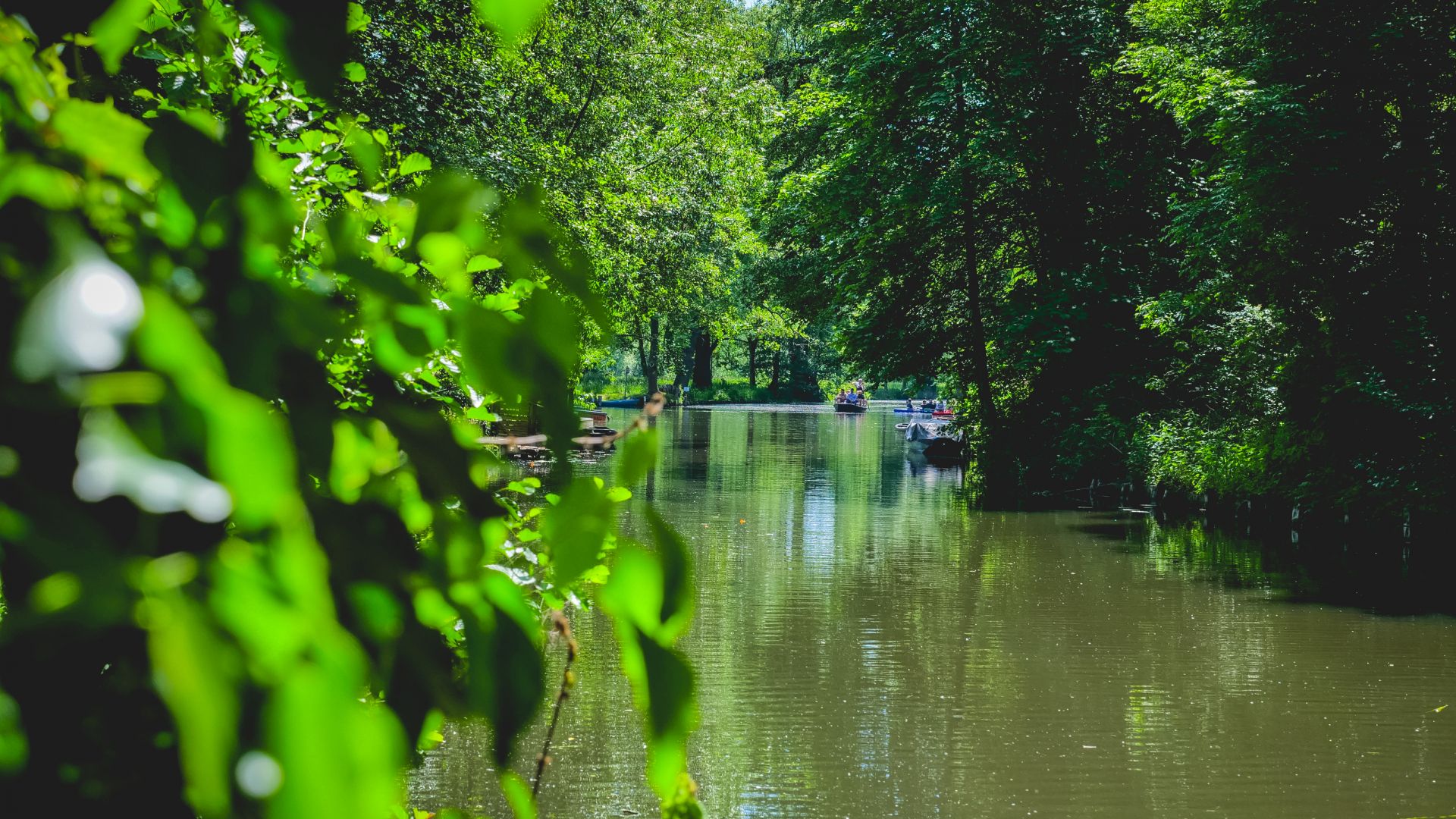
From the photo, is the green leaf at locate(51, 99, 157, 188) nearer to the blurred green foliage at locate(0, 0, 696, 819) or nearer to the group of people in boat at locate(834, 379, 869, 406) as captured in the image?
the blurred green foliage at locate(0, 0, 696, 819)

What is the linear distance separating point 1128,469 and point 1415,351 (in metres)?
6.33

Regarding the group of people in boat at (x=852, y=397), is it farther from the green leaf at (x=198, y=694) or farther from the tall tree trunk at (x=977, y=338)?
the green leaf at (x=198, y=694)

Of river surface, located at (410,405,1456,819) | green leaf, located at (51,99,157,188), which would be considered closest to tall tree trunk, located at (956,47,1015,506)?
river surface, located at (410,405,1456,819)

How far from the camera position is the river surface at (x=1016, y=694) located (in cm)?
619

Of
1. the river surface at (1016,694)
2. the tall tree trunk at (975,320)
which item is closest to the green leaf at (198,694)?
the river surface at (1016,694)

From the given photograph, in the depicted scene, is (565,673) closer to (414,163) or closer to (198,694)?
(198,694)

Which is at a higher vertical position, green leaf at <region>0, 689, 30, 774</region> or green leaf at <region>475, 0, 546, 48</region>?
green leaf at <region>475, 0, 546, 48</region>

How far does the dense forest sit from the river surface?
8.99ft

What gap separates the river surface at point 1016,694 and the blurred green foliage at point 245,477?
327cm

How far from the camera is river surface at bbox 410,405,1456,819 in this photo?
6.19 m

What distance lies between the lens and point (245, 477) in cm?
41

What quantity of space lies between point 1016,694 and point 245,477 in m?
8.13

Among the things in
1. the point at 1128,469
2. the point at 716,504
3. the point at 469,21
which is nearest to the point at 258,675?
the point at 469,21

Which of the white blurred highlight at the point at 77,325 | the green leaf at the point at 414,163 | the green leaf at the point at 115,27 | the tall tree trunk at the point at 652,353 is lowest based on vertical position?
the white blurred highlight at the point at 77,325
